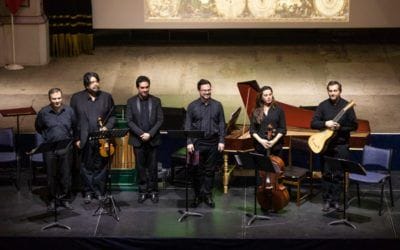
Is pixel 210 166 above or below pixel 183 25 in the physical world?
below

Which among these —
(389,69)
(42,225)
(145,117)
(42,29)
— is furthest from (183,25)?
(42,225)

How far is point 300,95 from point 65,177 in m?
4.52

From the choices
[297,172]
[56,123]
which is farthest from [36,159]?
[297,172]

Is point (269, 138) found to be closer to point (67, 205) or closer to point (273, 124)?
point (273, 124)

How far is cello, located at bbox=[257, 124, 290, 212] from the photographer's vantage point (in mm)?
9461

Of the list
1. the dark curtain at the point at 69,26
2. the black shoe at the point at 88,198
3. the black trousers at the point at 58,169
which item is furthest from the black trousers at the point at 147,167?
the dark curtain at the point at 69,26

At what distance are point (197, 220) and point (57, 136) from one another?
1837 mm

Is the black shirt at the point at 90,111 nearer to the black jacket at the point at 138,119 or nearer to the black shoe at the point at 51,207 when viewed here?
the black jacket at the point at 138,119

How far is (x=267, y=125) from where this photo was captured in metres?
9.66

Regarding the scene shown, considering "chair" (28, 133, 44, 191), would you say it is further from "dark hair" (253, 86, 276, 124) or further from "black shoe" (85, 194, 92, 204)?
"dark hair" (253, 86, 276, 124)

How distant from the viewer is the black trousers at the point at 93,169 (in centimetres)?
991

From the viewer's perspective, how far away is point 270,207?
9.69m

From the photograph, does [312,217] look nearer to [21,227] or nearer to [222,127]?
[222,127]

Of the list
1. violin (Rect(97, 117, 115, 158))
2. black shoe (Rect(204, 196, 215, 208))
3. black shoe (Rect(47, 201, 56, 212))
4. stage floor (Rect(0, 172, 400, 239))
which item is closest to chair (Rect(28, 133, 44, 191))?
stage floor (Rect(0, 172, 400, 239))
